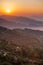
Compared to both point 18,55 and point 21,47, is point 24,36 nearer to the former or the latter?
point 21,47

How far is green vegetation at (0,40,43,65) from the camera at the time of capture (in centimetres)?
1201

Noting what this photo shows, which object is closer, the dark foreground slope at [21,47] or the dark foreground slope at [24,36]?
the dark foreground slope at [21,47]

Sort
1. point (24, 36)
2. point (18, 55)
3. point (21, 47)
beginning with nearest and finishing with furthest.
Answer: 1. point (18, 55)
2. point (21, 47)
3. point (24, 36)

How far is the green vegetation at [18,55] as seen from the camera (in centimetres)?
1201

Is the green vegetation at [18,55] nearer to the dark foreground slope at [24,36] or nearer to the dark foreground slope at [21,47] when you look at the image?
the dark foreground slope at [21,47]

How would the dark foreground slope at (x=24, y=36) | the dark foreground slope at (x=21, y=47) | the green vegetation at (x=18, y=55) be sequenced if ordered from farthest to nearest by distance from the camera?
the dark foreground slope at (x=24, y=36), the dark foreground slope at (x=21, y=47), the green vegetation at (x=18, y=55)

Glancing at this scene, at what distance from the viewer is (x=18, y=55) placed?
1280cm

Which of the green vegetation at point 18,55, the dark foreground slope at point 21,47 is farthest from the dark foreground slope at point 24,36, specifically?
the green vegetation at point 18,55

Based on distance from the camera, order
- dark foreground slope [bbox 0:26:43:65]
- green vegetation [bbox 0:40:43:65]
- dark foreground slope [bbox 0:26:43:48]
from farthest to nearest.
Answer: dark foreground slope [bbox 0:26:43:48] < dark foreground slope [bbox 0:26:43:65] < green vegetation [bbox 0:40:43:65]

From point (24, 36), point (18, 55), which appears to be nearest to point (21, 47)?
point (18, 55)

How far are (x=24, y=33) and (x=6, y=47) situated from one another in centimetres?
305

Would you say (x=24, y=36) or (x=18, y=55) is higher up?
(x=24, y=36)

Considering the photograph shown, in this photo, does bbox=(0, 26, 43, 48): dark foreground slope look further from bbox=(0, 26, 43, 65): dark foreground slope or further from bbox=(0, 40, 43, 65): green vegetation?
bbox=(0, 40, 43, 65): green vegetation

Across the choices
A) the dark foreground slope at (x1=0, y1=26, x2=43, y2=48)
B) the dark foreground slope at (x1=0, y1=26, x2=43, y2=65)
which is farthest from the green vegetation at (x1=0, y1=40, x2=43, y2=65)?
the dark foreground slope at (x1=0, y1=26, x2=43, y2=48)
